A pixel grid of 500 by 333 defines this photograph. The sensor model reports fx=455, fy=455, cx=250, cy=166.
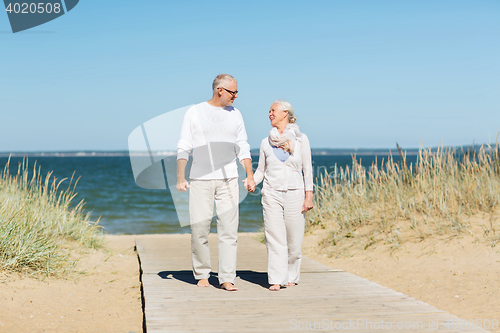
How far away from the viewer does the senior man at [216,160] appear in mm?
4348

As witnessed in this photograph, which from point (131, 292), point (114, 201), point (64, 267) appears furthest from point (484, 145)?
point (114, 201)

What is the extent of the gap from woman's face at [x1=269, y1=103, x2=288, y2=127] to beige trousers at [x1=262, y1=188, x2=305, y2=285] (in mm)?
680

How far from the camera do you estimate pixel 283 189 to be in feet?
14.5

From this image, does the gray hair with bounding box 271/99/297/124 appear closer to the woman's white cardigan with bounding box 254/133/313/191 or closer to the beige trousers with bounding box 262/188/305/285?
the woman's white cardigan with bounding box 254/133/313/191

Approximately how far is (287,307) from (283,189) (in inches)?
43.8

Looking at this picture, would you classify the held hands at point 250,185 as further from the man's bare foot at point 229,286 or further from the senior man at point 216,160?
the man's bare foot at point 229,286

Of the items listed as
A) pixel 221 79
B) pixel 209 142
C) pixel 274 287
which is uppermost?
pixel 221 79

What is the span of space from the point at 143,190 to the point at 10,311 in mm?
24787

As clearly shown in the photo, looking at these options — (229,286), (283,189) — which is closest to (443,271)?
(283,189)

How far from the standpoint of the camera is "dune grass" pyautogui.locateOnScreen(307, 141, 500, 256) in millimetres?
6911

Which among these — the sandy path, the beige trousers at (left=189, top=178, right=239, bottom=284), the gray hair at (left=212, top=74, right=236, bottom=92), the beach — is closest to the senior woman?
the beige trousers at (left=189, top=178, right=239, bottom=284)

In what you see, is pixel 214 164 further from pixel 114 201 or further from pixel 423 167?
pixel 114 201

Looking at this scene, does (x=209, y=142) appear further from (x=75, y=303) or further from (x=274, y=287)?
(x=75, y=303)

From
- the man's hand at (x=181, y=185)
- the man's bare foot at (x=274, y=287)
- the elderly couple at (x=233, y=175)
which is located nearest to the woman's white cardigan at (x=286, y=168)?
the elderly couple at (x=233, y=175)
